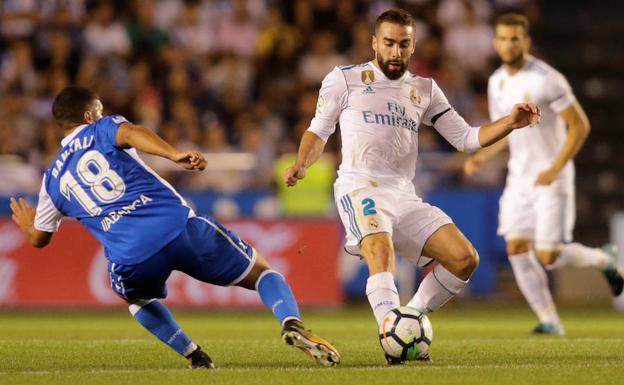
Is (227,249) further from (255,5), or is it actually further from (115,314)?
(255,5)

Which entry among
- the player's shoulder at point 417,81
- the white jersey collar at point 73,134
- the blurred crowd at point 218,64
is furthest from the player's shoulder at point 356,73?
the blurred crowd at point 218,64

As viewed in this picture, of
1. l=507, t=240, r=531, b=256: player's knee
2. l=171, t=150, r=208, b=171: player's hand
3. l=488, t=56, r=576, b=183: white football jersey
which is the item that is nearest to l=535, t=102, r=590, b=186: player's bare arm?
l=488, t=56, r=576, b=183: white football jersey

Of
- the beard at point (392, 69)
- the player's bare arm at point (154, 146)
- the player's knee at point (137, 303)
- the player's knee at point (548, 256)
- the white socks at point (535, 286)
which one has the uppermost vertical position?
the beard at point (392, 69)

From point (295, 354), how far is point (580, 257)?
3668 mm

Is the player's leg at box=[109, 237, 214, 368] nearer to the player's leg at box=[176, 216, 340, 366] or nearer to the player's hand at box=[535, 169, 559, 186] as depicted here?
the player's leg at box=[176, 216, 340, 366]

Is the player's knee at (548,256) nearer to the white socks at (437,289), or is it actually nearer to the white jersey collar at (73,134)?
the white socks at (437,289)

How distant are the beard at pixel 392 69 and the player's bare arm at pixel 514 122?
665mm

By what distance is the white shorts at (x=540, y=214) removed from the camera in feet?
35.0

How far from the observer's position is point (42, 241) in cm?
759

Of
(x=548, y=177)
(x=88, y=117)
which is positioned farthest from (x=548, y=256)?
(x=88, y=117)

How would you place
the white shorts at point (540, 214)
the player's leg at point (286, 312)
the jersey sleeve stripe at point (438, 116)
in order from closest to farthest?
the player's leg at point (286, 312) → the jersey sleeve stripe at point (438, 116) → the white shorts at point (540, 214)

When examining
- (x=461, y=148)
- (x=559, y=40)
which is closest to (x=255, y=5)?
(x=559, y=40)

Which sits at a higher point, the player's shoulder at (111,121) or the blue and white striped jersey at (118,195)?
the player's shoulder at (111,121)

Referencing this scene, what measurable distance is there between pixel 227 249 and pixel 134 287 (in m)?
0.60
